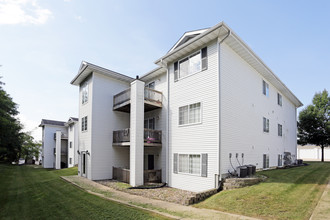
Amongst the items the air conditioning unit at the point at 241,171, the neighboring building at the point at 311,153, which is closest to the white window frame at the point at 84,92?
the air conditioning unit at the point at 241,171

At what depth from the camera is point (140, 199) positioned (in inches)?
362

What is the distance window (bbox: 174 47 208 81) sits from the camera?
1162cm

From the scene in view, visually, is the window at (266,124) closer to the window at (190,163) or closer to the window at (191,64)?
the window at (190,163)

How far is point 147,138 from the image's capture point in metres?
13.6

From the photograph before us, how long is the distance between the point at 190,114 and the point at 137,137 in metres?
3.83

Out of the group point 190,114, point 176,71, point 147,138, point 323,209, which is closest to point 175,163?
point 147,138

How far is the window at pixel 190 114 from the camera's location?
11662mm

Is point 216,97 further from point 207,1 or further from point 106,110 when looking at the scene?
point 106,110

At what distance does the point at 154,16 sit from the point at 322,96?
90.5ft

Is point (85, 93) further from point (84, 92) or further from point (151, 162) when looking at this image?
point (151, 162)

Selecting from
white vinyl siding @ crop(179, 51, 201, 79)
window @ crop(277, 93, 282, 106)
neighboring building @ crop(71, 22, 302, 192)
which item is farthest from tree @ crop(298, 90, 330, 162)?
white vinyl siding @ crop(179, 51, 201, 79)

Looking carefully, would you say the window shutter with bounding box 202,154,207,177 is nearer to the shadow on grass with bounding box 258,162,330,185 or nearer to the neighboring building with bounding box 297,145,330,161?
the shadow on grass with bounding box 258,162,330,185

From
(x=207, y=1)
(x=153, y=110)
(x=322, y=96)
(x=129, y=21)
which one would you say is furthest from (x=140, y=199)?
(x=322, y=96)

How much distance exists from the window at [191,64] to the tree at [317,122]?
24.1 meters
